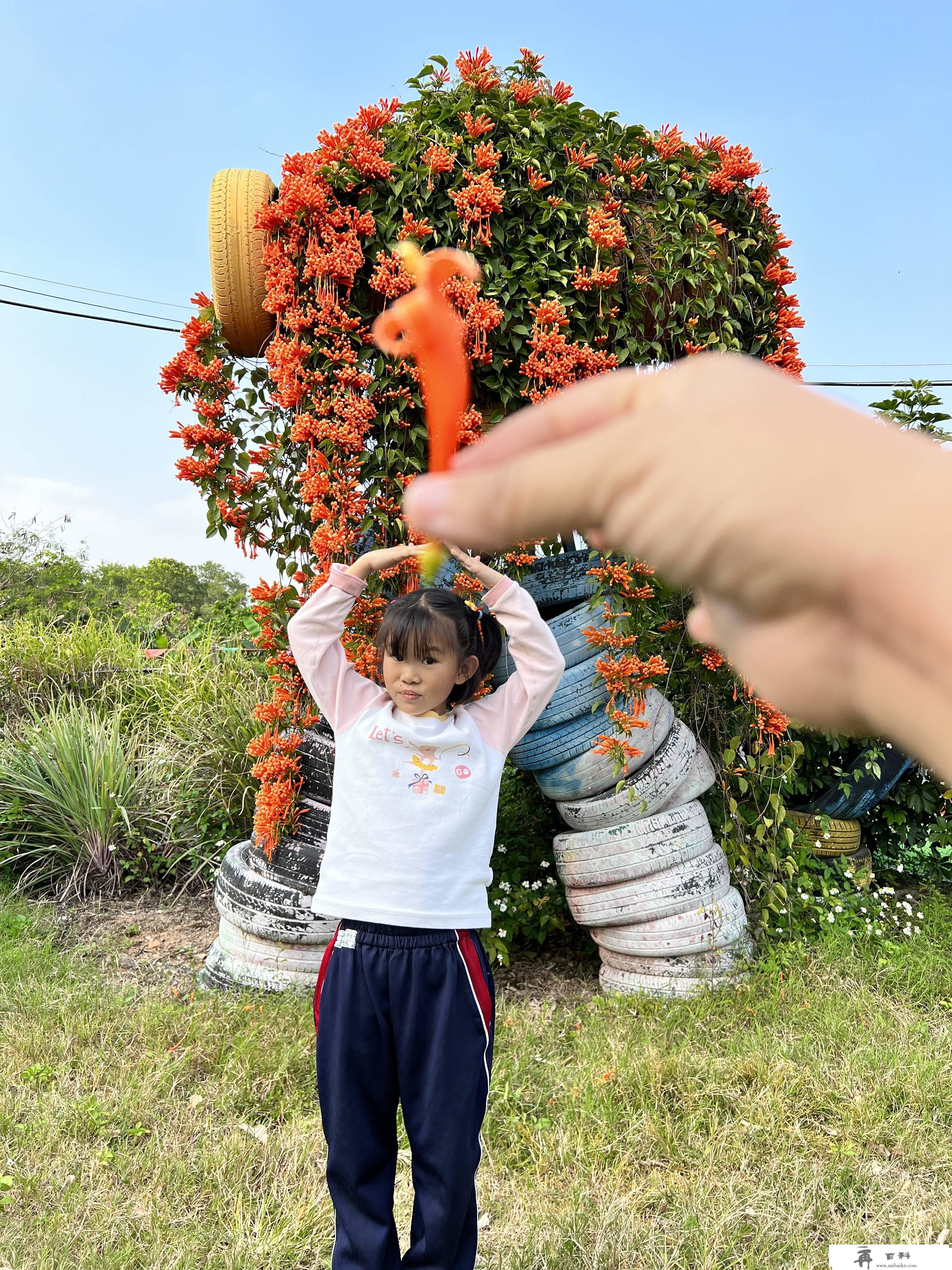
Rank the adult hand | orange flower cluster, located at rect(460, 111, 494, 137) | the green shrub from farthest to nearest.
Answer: the green shrub, orange flower cluster, located at rect(460, 111, 494, 137), the adult hand

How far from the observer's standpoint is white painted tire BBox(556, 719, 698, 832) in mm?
3000

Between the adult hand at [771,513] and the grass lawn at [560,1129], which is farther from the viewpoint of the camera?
the grass lawn at [560,1129]

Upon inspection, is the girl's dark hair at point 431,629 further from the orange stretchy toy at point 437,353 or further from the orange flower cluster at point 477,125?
the orange flower cluster at point 477,125

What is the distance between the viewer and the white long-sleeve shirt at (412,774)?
1842 millimetres

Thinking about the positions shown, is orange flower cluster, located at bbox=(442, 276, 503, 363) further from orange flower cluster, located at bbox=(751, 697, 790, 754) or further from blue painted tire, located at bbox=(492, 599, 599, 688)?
orange flower cluster, located at bbox=(751, 697, 790, 754)

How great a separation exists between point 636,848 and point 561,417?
2.73 meters

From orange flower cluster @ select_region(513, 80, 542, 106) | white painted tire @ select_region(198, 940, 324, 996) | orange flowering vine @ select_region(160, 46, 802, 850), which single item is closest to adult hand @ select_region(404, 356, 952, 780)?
orange flowering vine @ select_region(160, 46, 802, 850)

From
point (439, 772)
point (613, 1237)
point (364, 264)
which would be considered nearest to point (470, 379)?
point (364, 264)

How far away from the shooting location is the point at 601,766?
2.96m

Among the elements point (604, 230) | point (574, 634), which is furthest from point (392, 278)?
point (574, 634)

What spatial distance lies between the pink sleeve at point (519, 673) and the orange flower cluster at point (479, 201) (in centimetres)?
141

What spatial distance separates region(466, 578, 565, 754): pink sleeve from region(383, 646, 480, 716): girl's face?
0.14 m

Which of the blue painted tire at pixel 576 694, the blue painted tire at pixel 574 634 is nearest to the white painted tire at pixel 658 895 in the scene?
the blue painted tire at pixel 576 694

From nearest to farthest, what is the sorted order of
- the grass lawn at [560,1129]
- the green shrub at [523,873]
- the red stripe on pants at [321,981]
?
the red stripe on pants at [321,981], the grass lawn at [560,1129], the green shrub at [523,873]
